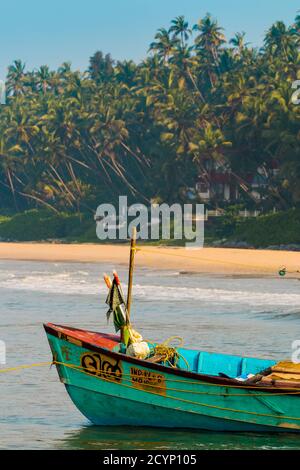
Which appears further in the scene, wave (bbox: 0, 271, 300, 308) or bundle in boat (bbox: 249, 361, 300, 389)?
wave (bbox: 0, 271, 300, 308)

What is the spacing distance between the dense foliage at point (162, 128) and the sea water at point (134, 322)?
21006mm

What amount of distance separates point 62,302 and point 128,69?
76.2 metres

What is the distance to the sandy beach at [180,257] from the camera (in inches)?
2299

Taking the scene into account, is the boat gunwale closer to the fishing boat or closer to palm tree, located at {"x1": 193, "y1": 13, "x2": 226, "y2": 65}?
the fishing boat

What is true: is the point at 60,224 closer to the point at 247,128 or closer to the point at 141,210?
the point at 141,210

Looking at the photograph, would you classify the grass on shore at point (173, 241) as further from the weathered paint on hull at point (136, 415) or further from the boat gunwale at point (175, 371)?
the boat gunwale at point (175, 371)

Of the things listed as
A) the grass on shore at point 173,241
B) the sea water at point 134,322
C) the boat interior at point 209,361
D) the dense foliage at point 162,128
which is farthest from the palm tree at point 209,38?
the boat interior at point 209,361

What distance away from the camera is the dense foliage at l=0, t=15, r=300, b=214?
262ft

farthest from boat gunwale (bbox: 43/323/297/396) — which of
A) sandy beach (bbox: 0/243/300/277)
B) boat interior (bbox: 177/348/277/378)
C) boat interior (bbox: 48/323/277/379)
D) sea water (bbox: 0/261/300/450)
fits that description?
sandy beach (bbox: 0/243/300/277)

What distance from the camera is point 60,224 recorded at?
9712cm

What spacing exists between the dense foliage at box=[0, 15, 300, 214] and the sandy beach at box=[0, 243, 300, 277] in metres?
9.25

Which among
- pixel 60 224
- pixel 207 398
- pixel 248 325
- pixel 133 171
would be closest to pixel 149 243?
pixel 60 224

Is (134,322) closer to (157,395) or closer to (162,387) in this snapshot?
(157,395)

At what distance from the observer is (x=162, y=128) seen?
9594cm
